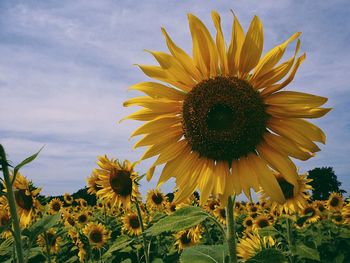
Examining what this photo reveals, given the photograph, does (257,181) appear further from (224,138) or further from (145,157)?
(145,157)

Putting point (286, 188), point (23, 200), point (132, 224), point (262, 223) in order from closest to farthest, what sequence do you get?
point (23, 200) < point (286, 188) < point (132, 224) < point (262, 223)

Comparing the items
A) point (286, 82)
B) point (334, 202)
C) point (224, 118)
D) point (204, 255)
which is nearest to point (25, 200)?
point (204, 255)

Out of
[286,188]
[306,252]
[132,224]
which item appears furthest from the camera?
[132,224]

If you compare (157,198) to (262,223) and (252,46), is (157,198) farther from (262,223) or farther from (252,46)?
(252,46)

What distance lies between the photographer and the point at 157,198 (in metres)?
12.1

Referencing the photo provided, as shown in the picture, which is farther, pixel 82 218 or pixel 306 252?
pixel 82 218

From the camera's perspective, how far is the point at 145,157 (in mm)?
2818

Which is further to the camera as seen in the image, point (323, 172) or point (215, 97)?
point (323, 172)

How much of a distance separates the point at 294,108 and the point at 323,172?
47.7 meters

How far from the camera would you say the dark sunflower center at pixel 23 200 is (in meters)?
6.78

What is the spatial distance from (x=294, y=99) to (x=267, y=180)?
0.54 meters

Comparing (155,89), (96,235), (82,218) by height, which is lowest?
(96,235)

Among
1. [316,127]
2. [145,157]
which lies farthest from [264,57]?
[145,157]

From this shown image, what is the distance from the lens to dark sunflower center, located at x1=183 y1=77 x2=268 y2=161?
272 cm
